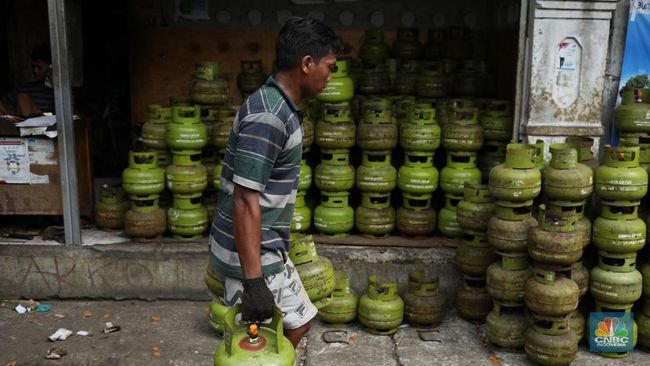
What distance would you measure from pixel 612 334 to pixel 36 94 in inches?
252

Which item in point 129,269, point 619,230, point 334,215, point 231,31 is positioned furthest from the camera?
point 231,31

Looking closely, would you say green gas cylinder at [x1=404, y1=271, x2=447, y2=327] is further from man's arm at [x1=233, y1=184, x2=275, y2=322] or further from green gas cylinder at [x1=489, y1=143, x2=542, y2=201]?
man's arm at [x1=233, y1=184, x2=275, y2=322]

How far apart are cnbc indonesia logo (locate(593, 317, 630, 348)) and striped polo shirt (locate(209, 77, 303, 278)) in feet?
11.0

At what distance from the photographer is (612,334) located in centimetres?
563

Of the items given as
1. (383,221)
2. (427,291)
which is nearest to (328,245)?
(383,221)

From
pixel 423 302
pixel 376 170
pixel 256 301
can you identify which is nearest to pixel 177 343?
pixel 423 302

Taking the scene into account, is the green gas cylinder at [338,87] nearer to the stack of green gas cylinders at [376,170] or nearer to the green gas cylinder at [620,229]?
the stack of green gas cylinders at [376,170]

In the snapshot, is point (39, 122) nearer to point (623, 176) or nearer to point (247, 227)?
point (247, 227)

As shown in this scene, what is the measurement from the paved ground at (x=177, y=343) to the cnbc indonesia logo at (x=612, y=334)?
0.43ft

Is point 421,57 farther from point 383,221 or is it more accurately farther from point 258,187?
point 258,187

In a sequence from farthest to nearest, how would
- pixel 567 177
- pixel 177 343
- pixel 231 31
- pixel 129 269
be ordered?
pixel 231 31 → pixel 129 269 → pixel 177 343 → pixel 567 177

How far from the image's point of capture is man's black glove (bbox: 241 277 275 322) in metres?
3.31

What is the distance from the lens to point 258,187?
3289mm

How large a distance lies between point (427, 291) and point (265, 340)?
3060mm
